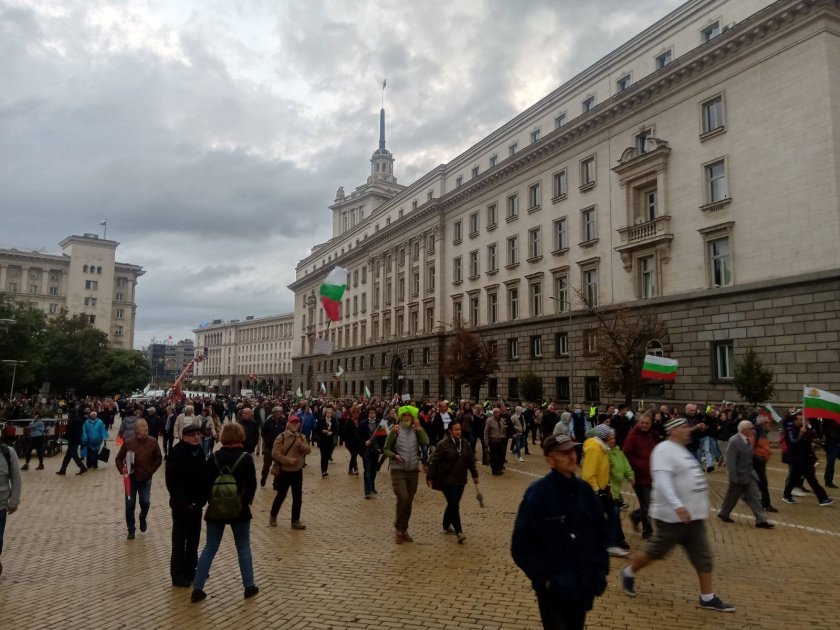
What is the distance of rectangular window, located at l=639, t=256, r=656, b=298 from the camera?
32906 millimetres

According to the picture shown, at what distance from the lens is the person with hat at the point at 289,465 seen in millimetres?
10219

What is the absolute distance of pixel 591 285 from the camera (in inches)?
1473

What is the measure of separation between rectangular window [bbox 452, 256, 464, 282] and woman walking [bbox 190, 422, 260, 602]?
150 feet

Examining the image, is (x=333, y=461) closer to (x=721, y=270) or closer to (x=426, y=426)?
(x=426, y=426)

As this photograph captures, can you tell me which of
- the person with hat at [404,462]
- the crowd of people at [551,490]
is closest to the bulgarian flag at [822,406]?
the crowd of people at [551,490]

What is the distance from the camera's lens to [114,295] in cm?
11594

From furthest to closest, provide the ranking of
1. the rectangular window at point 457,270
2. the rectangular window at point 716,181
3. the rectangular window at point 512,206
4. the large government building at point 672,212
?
the rectangular window at point 457,270 < the rectangular window at point 512,206 < the rectangular window at point 716,181 < the large government building at point 672,212

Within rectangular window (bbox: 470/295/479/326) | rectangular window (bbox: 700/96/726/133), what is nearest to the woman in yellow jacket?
rectangular window (bbox: 700/96/726/133)

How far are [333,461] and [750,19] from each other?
26043 millimetres

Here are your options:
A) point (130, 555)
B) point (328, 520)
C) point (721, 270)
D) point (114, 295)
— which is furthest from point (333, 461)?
point (114, 295)

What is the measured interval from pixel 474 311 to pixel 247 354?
113 metres

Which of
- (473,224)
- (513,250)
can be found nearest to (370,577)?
(513,250)

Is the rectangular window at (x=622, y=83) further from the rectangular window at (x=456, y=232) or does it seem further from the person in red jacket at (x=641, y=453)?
the person in red jacket at (x=641, y=453)

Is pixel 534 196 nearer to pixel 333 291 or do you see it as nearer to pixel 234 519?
pixel 333 291
